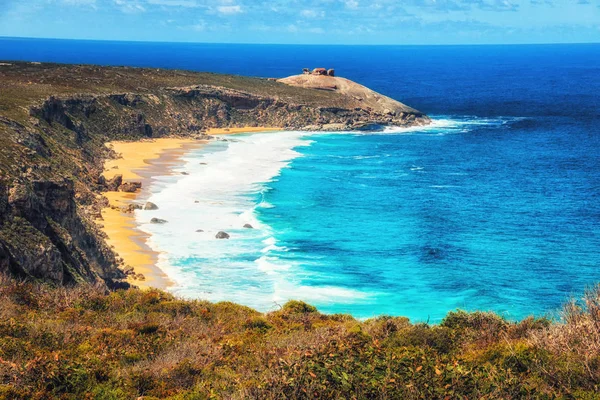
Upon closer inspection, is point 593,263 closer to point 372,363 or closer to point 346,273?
point 346,273

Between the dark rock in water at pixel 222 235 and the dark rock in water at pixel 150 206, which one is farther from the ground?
the dark rock in water at pixel 150 206

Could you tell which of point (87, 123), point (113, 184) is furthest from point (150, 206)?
point (87, 123)

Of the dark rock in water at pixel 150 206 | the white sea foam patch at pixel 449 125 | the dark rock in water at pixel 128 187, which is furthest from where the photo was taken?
the white sea foam patch at pixel 449 125

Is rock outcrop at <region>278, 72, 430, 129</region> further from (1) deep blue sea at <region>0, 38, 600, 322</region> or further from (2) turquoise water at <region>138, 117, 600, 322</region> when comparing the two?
(2) turquoise water at <region>138, 117, 600, 322</region>

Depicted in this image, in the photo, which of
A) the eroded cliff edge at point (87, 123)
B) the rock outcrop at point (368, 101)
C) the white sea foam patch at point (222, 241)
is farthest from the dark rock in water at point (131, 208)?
the rock outcrop at point (368, 101)

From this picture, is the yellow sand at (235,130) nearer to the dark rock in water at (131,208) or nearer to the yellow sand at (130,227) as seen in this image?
the yellow sand at (130,227)

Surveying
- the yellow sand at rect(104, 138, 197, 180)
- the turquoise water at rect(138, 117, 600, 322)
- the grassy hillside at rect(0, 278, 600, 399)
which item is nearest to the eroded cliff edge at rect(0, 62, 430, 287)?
the yellow sand at rect(104, 138, 197, 180)

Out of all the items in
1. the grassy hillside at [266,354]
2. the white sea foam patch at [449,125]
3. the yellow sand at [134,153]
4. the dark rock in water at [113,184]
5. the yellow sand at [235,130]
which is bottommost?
the white sea foam patch at [449,125]

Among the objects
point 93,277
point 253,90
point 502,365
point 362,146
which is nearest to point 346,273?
point 93,277
